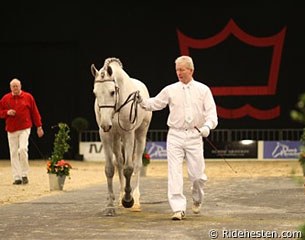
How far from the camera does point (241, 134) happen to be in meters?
22.6

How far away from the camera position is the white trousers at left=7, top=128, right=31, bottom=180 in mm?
14438

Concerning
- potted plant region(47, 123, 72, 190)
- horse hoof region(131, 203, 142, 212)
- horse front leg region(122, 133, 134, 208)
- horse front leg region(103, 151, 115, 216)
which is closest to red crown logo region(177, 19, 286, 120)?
potted plant region(47, 123, 72, 190)

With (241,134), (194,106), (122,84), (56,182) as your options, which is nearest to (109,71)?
(122,84)

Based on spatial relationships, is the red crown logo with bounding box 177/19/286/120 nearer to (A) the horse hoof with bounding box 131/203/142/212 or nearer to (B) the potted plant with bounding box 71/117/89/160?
(B) the potted plant with bounding box 71/117/89/160

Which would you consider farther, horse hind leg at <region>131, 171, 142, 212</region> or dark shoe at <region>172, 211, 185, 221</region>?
horse hind leg at <region>131, 171, 142, 212</region>

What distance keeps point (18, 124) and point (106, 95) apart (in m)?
5.96

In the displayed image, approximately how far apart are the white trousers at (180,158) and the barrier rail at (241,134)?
13545 millimetres

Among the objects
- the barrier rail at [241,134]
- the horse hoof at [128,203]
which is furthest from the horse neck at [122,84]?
the barrier rail at [241,134]

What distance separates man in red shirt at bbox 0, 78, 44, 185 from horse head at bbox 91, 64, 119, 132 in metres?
5.67

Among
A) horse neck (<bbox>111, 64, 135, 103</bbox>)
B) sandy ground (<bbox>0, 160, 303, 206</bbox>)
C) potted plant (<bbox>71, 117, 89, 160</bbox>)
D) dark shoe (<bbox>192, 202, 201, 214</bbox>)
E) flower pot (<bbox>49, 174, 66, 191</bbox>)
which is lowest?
sandy ground (<bbox>0, 160, 303, 206</bbox>)

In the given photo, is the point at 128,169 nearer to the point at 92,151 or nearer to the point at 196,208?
the point at 196,208

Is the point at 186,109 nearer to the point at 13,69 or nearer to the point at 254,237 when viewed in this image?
the point at 254,237

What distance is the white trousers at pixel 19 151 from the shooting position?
1444 centimetres

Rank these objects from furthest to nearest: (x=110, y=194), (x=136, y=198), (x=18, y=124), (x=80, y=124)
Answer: (x=80, y=124), (x=18, y=124), (x=136, y=198), (x=110, y=194)
